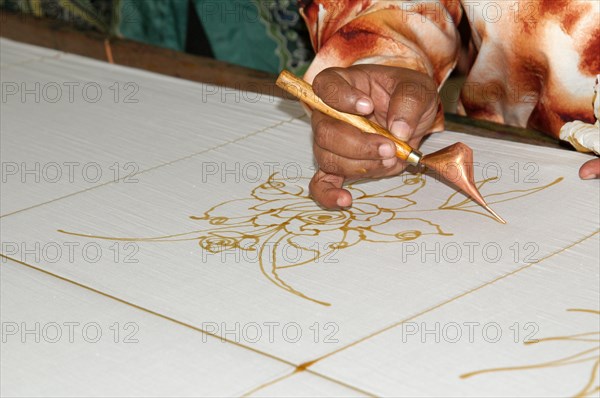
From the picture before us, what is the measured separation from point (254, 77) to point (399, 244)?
21.1 inches

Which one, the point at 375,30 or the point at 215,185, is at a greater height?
the point at 375,30

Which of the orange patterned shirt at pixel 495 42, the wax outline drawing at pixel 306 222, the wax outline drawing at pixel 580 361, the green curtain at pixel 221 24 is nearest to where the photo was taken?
the wax outline drawing at pixel 580 361

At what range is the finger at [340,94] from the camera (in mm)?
830

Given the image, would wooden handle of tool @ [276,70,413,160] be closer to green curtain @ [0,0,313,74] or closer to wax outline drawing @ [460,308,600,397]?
wax outline drawing @ [460,308,600,397]

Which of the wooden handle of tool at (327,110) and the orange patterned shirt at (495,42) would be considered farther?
the orange patterned shirt at (495,42)

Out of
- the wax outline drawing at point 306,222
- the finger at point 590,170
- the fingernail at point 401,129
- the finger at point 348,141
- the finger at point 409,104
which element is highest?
the finger at point 409,104

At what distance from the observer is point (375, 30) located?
99cm

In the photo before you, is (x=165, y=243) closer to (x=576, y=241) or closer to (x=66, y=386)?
(x=66, y=386)

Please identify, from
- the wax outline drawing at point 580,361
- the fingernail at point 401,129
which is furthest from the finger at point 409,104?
the wax outline drawing at point 580,361

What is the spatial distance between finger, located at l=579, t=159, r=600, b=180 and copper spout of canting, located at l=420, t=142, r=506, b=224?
0.11m

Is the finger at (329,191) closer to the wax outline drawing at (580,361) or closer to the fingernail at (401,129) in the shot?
the fingernail at (401,129)

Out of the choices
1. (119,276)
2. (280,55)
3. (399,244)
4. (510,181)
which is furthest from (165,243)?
(280,55)

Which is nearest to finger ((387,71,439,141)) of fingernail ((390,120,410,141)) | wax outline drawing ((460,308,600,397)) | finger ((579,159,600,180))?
fingernail ((390,120,410,141))

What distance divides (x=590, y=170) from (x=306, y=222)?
0.87 feet
